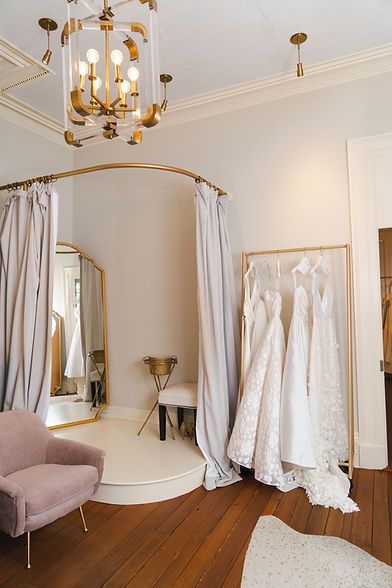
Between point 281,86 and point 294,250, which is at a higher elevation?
point 281,86

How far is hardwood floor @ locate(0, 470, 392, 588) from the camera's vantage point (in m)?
2.04

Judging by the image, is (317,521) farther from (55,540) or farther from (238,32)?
(238,32)

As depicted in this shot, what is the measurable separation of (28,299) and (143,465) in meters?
1.51

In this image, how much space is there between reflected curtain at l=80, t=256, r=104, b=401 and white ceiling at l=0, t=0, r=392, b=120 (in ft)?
5.95

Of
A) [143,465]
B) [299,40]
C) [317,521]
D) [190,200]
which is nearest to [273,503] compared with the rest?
[317,521]

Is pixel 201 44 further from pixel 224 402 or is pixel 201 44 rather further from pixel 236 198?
pixel 224 402

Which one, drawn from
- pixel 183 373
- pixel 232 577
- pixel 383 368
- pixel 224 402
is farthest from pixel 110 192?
pixel 232 577

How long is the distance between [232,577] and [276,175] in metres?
3.03

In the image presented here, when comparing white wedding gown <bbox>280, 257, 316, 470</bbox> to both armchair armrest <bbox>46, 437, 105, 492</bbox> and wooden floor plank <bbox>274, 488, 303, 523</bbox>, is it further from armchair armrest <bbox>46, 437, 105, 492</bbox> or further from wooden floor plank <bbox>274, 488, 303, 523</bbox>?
armchair armrest <bbox>46, 437, 105, 492</bbox>

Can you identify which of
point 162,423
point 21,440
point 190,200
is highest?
point 190,200

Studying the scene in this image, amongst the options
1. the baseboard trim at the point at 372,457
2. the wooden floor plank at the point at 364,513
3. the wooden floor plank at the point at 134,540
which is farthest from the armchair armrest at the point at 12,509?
the baseboard trim at the point at 372,457

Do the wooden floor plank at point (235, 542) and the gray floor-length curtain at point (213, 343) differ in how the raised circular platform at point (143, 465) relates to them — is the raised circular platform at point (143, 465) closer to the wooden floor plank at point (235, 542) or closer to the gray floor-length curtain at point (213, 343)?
the gray floor-length curtain at point (213, 343)

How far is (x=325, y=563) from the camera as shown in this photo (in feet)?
6.91

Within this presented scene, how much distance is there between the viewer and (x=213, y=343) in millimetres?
3160
